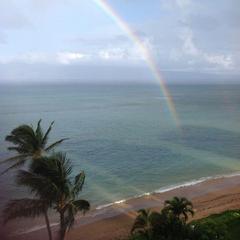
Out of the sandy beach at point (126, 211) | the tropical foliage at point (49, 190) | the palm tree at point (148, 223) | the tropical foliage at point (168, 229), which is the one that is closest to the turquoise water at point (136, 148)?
the sandy beach at point (126, 211)

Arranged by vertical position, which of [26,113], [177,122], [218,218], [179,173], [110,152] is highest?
[26,113]

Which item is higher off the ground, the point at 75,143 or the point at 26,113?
the point at 26,113

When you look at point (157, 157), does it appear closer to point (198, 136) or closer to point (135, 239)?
point (198, 136)

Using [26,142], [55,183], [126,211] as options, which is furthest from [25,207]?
[126,211]

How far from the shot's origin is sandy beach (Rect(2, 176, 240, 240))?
34906 millimetres

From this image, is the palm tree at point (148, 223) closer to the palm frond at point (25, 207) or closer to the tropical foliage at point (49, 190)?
the tropical foliage at point (49, 190)

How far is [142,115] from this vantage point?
402 ft

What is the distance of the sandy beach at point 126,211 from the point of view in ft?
115

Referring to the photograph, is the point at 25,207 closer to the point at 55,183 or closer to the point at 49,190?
the point at 49,190

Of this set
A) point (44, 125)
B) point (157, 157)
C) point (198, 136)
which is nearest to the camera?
point (157, 157)

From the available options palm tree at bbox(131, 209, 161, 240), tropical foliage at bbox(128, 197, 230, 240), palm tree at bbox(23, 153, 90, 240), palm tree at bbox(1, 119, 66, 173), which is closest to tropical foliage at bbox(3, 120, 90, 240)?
palm tree at bbox(23, 153, 90, 240)

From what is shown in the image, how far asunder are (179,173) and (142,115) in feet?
224

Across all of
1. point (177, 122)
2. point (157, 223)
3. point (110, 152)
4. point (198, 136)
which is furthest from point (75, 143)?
point (157, 223)

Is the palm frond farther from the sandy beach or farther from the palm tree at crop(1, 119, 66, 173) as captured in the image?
the sandy beach
